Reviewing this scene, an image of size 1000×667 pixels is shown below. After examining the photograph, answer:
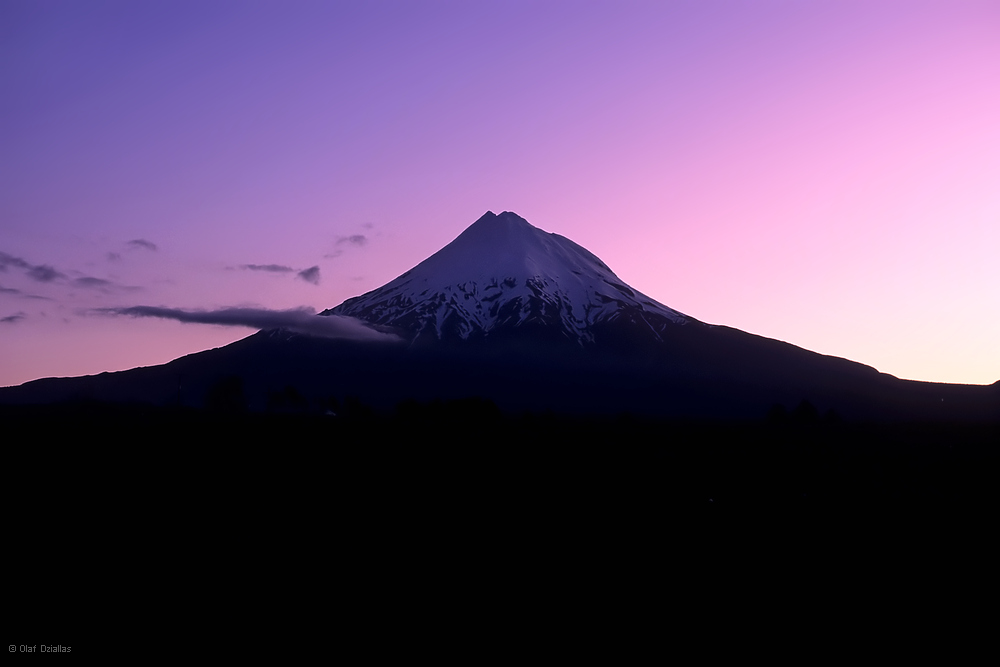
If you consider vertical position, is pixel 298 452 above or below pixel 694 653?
above

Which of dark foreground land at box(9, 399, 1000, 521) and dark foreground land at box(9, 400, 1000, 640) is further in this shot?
dark foreground land at box(9, 399, 1000, 521)

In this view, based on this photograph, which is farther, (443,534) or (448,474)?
(448,474)

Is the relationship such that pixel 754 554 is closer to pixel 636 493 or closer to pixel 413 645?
pixel 636 493

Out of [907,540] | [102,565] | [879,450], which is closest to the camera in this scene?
[102,565]

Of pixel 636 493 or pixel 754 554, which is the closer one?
pixel 754 554

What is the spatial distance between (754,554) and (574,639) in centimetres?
681

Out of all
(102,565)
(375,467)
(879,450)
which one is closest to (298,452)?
(375,467)

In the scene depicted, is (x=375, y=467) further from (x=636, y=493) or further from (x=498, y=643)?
(x=498, y=643)

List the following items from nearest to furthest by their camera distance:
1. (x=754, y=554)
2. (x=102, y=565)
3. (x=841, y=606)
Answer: (x=841, y=606), (x=102, y=565), (x=754, y=554)

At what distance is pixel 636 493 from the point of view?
2584 cm

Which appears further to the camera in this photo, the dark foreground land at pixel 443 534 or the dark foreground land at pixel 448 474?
the dark foreground land at pixel 448 474

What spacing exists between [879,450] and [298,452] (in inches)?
1449

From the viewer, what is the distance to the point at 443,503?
2319cm

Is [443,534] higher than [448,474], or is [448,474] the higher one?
[448,474]
